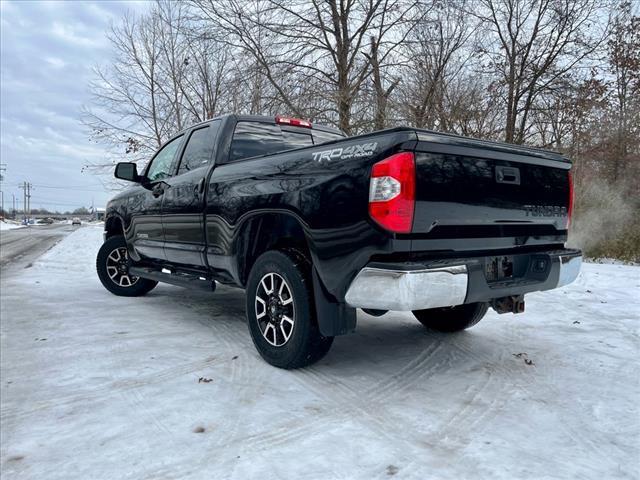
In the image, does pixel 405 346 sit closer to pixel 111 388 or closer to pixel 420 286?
pixel 420 286

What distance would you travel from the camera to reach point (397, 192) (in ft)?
8.64

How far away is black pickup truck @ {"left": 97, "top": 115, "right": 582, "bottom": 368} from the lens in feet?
8.77

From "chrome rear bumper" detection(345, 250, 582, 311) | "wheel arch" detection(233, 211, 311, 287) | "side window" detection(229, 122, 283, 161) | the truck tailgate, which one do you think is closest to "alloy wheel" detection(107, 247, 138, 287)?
"side window" detection(229, 122, 283, 161)

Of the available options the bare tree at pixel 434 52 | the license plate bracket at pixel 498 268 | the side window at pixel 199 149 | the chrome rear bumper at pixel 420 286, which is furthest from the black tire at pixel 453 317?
the bare tree at pixel 434 52

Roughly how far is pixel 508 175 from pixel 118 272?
5328 millimetres

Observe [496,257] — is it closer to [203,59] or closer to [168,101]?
[203,59]

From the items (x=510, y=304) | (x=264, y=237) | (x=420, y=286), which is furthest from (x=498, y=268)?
(x=264, y=237)

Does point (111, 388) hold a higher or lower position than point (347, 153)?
lower

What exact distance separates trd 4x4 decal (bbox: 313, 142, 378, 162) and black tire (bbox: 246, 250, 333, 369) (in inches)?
28.9

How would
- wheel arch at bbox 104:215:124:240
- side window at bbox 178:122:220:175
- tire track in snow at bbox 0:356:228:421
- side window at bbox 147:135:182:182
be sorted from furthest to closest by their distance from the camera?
1. wheel arch at bbox 104:215:124:240
2. side window at bbox 147:135:182:182
3. side window at bbox 178:122:220:175
4. tire track in snow at bbox 0:356:228:421

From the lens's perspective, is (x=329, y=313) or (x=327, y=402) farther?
(x=329, y=313)

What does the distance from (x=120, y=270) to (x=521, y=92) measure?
38.4ft

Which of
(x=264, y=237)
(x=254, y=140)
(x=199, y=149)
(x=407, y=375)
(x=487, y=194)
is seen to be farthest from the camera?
(x=199, y=149)

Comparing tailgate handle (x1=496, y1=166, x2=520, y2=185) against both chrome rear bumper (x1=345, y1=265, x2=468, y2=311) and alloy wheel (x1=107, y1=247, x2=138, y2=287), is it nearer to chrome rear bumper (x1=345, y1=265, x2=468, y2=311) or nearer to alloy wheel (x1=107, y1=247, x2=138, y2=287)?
chrome rear bumper (x1=345, y1=265, x2=468, y2=311)
